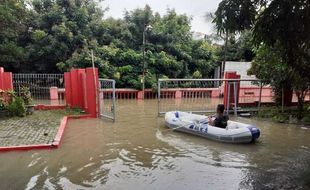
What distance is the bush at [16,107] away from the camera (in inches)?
522

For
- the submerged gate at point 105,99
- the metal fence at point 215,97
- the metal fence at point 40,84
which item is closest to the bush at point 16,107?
the submerged gate at point 105,99

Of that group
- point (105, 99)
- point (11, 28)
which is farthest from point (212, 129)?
point (11, 28)

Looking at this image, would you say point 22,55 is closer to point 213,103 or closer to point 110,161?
point 213,103

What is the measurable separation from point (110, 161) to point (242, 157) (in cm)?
335

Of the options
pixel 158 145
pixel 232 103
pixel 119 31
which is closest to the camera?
pixel 158 145

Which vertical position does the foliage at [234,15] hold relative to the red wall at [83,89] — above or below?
above

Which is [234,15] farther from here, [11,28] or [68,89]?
[11,28]

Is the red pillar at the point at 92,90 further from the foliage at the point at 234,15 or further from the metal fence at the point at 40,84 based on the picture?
the foliage at the point at 234,15

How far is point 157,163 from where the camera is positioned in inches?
299

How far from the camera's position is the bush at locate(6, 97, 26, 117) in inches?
522

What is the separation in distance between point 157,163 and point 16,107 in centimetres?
819

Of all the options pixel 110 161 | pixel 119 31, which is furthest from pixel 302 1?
pixel 119 31

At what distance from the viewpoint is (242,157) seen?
8.23 metres

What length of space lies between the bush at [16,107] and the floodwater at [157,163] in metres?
3.68
